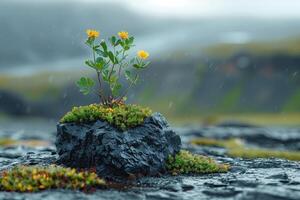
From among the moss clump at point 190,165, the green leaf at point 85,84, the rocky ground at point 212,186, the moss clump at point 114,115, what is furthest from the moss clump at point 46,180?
the green leaf at point 85,84

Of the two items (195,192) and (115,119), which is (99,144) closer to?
(115,119)

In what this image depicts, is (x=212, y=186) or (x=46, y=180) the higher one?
(x=46, y=180)

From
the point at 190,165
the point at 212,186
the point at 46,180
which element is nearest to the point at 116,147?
the point at 46,180

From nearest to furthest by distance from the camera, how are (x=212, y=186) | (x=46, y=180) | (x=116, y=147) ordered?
(x=46, y=180)
(x=212, y=186)
(x=116, y=147)

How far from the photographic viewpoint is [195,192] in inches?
748

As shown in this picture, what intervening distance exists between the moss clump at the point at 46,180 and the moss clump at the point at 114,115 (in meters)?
2.78

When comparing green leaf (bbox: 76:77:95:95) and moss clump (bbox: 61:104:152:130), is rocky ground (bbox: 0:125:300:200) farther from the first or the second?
green leaf (bbox: 76:77:95:95)

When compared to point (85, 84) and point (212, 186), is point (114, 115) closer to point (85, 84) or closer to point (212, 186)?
point (85, 84)

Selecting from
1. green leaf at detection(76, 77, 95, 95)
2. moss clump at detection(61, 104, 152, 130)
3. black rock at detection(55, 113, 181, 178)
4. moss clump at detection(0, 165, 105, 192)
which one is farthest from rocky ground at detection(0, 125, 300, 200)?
green leaf at detection(76, 77, 95, 95)

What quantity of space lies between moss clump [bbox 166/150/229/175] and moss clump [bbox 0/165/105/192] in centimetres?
394

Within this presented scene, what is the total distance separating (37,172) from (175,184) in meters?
4.82

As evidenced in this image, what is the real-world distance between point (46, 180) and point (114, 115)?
414cm

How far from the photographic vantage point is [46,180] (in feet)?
61.9

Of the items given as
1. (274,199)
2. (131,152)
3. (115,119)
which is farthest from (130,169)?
(274,199)
